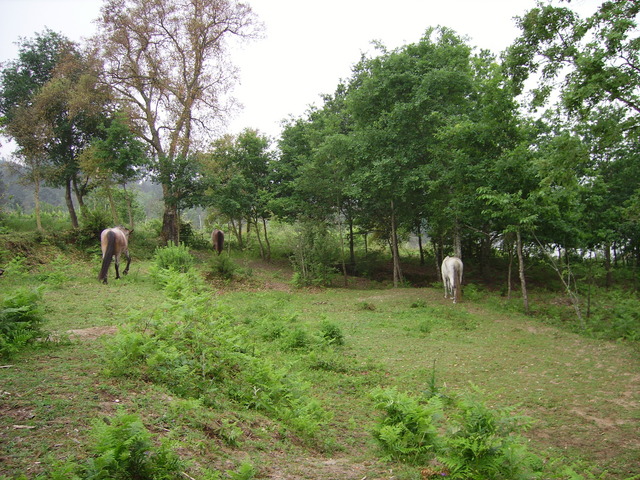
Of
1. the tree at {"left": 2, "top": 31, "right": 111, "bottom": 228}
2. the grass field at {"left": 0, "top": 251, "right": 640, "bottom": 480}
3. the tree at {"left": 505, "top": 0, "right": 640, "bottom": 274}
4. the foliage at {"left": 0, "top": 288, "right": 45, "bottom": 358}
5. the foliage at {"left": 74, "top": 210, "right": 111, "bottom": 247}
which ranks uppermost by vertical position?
the tree at {"left": 2, "top": 31, "right": 111, "bottom": 228}

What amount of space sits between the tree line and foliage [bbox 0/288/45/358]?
9.42 meters

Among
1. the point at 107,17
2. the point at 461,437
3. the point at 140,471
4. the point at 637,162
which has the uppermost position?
the point at 107,17

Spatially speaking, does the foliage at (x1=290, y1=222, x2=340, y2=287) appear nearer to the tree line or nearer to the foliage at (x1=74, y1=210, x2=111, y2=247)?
the tree line

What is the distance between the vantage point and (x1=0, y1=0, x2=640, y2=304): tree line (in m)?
8.37

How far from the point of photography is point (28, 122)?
1886 cm

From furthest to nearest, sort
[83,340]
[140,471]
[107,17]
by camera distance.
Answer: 1. [107,17]
2. [83,340]
3. [140,471]

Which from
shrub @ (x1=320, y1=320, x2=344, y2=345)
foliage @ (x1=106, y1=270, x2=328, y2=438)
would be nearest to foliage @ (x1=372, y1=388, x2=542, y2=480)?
foliage @ (x1=106, y1=270, x2=328, y2=438)

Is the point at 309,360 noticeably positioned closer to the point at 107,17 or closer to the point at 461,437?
the point at 461,437

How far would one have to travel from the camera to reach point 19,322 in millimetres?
4781

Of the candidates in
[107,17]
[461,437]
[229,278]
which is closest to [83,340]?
[461,437]

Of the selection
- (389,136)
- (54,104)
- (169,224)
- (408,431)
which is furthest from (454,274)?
(54,104)

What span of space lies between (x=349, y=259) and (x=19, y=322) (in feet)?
70.7

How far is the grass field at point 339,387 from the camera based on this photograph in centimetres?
329

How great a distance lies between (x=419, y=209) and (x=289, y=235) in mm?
6264
